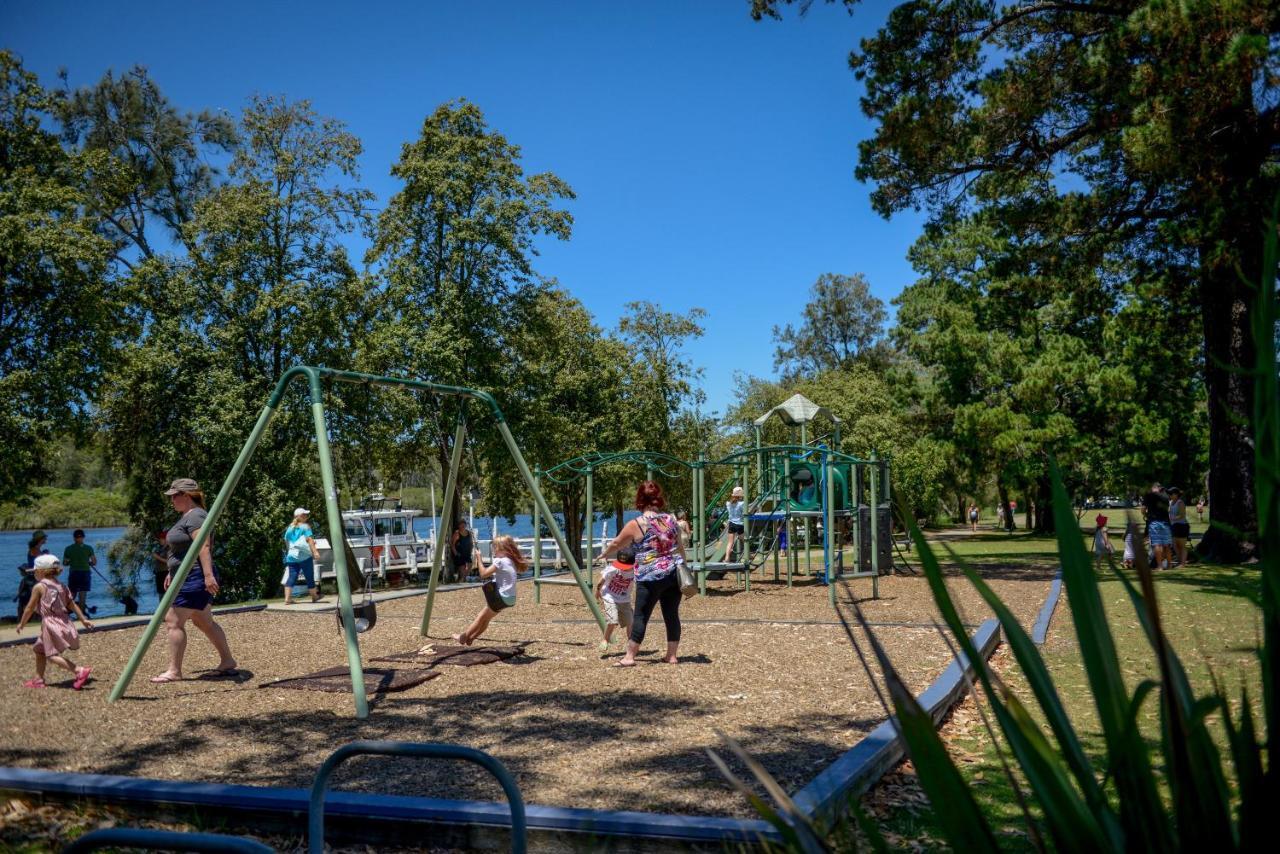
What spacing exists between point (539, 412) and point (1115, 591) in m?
18.0

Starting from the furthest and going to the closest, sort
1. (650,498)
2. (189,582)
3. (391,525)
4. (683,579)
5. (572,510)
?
(391,525) → (572,510) → (650,498) → (683,579) → (189,582)

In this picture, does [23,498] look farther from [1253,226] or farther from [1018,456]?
[1018,456]

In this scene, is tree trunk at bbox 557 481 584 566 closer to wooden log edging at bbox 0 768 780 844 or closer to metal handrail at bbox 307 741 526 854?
wooden log edging at bbox 0 768 780 844

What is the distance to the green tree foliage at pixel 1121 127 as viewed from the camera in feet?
47.6

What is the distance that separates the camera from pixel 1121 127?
16.6 m

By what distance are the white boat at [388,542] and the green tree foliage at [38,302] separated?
38.8 feet

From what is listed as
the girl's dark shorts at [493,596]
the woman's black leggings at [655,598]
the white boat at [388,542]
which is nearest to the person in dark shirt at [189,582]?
the girl's dark shorts at [493,596]

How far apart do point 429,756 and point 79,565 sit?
17.4 meters

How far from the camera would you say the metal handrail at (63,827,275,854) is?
1.90 metres

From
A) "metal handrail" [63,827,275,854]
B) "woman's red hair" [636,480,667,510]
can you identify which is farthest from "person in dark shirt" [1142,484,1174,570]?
"metal handrail" [63,827,275,854]

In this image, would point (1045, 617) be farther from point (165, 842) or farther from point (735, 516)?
point (165, 842)

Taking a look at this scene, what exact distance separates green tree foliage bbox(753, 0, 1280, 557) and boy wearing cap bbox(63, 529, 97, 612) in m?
15.0

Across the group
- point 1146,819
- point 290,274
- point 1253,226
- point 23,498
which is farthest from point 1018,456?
point 1146,819

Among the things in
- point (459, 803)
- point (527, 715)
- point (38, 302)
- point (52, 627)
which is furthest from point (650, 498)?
point (38, 302)
